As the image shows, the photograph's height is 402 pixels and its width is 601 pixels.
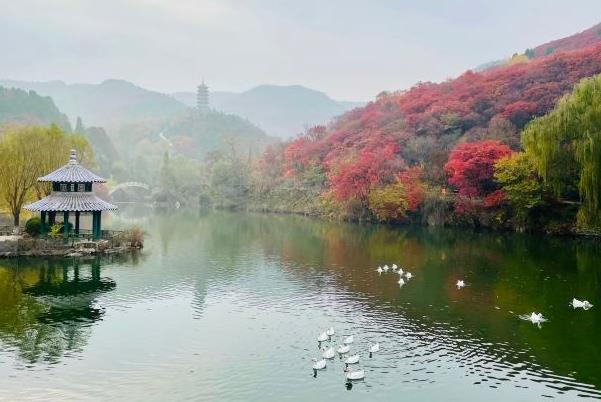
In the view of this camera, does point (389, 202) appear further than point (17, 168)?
Yes

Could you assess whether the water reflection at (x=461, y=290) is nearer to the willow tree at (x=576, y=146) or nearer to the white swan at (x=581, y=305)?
the white swan at (x=581, y=305)

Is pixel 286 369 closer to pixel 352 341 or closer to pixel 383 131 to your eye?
pixel 352 341

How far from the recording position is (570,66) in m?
66.8

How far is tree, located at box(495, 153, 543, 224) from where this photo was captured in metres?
48.0

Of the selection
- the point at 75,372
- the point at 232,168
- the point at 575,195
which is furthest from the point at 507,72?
the point at 75,372

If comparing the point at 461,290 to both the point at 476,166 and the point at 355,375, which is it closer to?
the point at 355,375

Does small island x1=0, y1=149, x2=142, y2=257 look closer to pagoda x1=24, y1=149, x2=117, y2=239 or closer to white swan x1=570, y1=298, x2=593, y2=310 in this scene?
pagoda x1=24, y1=149, x2=117, y2=239

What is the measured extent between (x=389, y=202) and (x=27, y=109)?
105 m

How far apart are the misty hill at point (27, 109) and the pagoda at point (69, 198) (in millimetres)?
98341

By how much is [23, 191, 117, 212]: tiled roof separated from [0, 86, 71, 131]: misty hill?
9888 cm

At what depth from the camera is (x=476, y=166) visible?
5300 cm

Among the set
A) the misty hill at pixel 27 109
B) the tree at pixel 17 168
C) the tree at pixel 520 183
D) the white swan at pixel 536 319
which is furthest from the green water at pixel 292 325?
the misty hill at pixel 27 109

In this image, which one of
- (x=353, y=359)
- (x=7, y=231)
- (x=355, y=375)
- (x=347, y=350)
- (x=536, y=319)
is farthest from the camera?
(x=7, y=231)

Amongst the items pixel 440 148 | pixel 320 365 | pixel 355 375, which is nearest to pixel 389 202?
pixel 440 148
